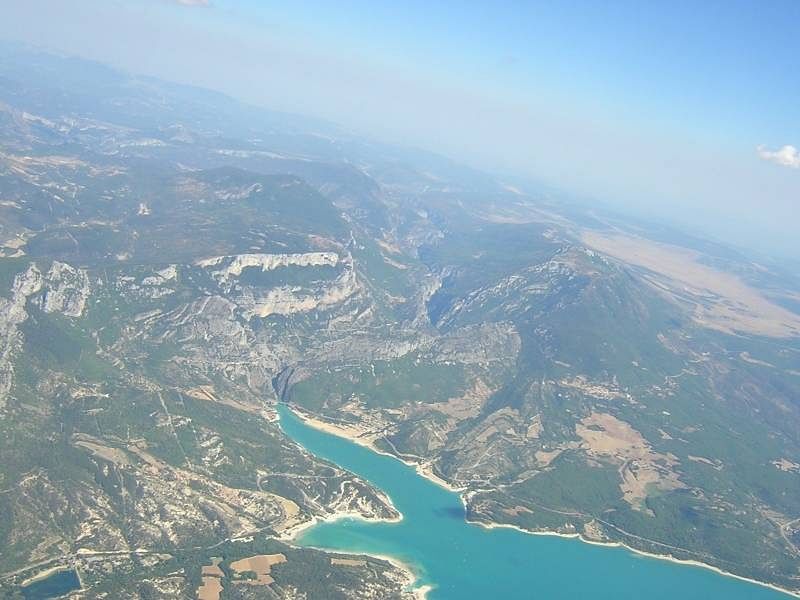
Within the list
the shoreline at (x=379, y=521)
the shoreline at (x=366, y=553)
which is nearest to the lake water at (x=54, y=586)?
the shoreline at (x=366, y=553)

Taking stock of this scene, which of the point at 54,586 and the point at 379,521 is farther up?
the point at 379,521

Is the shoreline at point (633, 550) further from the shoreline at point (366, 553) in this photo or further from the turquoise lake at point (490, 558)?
the shoreline at point (366, 553)

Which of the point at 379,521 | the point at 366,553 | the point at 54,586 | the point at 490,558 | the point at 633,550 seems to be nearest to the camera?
the point at 54,586

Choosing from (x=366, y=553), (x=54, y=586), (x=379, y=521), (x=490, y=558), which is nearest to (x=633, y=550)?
(x=490, y=558)

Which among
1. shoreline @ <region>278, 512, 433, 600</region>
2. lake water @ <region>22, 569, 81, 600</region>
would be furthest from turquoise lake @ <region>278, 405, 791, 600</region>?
lake water @ <region>22, 569, 81, 600</region>

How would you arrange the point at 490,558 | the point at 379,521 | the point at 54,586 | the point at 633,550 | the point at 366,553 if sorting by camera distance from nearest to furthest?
1. the point at 54,586
2. the point at 366,553
3. the point at 490,558
4. the point at 379,521
5. the point at 633,550

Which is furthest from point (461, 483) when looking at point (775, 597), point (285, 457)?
point (775, 597)

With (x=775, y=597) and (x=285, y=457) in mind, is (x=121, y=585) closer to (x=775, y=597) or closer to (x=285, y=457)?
(x=285, y=457)

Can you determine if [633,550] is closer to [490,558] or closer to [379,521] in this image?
[490,558]

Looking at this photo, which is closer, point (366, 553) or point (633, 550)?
point (366, 553)
